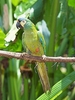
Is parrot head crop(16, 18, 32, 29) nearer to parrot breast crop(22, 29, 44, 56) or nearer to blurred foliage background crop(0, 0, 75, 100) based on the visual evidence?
parrot breast crop(22, 29, 44, 56)

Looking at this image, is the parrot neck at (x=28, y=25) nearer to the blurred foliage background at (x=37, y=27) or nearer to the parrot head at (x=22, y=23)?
the parrot head at (x=22, y=23)

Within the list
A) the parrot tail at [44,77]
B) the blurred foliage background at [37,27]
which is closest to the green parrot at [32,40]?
the parrot tail at [44,77]

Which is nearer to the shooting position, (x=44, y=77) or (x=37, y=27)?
(x=44, y=77)

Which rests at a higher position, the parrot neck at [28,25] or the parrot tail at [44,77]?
the parrot neck at [28,25]

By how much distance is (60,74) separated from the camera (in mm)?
1637

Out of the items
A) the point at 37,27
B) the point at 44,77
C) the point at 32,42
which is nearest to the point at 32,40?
the point at 32,42

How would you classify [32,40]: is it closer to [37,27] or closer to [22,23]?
[22,23]

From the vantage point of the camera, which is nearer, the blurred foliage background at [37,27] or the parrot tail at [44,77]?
the parrot tail at [44,77]

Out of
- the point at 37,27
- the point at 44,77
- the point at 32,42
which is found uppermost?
the point at 37,27

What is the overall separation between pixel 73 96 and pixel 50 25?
15.0 inches

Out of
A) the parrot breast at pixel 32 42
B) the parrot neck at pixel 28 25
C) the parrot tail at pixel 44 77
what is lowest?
the parrot tail at pixel 44 77

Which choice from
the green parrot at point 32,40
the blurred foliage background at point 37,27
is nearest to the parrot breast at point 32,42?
the green parrot at point 32,40

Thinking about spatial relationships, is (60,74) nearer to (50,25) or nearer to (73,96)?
(73,96)

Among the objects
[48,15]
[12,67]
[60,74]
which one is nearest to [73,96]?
[60,74]
